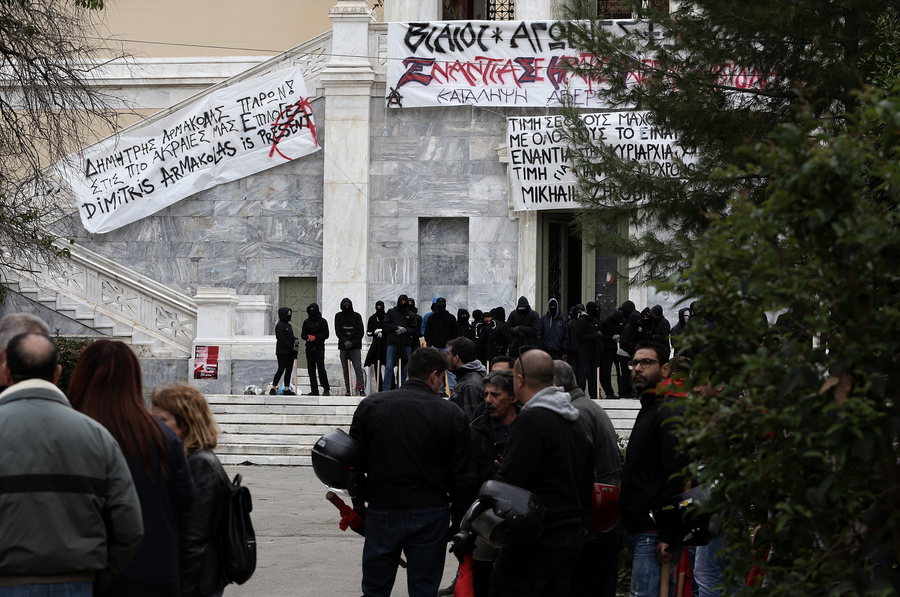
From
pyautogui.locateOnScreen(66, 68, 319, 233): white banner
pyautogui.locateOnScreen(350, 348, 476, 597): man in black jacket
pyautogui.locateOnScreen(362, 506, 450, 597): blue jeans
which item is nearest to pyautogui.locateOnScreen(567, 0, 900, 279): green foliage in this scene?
pyautogui.locateOnScreen(350, 348, 476, 597): man in black jacket

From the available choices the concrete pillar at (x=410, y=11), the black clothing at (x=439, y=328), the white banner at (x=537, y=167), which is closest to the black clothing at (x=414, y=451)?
the black clothing at (x=439, y=328)

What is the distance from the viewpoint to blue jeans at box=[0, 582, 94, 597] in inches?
151

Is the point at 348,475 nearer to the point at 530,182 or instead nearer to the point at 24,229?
the point at 24,229

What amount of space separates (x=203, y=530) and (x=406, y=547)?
1.78 m

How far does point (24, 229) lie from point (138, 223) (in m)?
10.7

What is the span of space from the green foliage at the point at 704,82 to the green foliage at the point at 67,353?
10.8 metres

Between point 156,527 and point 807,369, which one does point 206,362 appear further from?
point 807,369

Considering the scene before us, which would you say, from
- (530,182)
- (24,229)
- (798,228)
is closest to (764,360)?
(798,228)

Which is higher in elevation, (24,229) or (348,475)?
(24,229)

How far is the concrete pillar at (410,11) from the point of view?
83.5 ft

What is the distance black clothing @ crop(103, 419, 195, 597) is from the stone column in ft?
61.1

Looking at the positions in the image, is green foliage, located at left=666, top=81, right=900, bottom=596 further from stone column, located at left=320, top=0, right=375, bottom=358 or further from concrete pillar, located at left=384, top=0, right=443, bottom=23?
concrete pillar, located at left=384, top=0, right=443, bottom=23

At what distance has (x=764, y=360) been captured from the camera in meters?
3.27

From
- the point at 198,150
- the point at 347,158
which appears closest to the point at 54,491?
the point at 347,158
